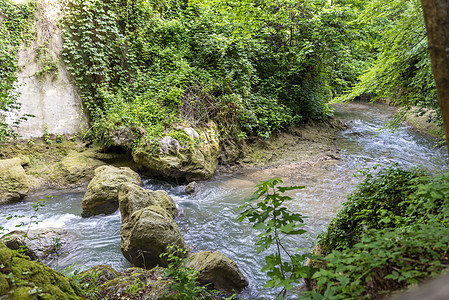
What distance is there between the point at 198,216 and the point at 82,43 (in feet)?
24.9

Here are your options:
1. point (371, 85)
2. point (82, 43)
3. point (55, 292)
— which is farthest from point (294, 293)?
point (82, 43)

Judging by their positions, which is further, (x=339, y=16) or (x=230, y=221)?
(x=339, y=16)

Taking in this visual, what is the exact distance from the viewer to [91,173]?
7.77m

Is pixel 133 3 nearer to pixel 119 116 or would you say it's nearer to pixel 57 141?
pixel 119 116

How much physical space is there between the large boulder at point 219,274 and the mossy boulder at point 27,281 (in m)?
1.59

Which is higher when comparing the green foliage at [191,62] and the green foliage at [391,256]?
the green foliage at [191,62]

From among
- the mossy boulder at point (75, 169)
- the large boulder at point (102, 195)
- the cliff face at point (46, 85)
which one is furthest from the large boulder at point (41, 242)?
the cliff face at point (46, 85)

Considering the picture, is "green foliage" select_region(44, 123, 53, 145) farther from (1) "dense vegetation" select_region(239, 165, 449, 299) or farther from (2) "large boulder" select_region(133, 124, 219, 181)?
(1) "dense vegetation" select_region(239, 165, 449, 299)

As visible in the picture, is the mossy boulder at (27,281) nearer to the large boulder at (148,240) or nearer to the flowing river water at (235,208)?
the large boulder at (148,240)

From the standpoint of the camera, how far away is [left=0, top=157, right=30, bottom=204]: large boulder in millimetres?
6266

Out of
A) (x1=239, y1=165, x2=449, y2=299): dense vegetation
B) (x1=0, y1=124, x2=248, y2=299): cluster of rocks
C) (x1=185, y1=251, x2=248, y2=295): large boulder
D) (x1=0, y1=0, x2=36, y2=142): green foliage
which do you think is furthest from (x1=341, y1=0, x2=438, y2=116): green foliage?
(x1=0, y1=0, x2=36, y2=142): green foliage

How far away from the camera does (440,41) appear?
1.51 m

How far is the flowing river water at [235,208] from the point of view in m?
4.45

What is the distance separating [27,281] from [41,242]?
10.6ft
